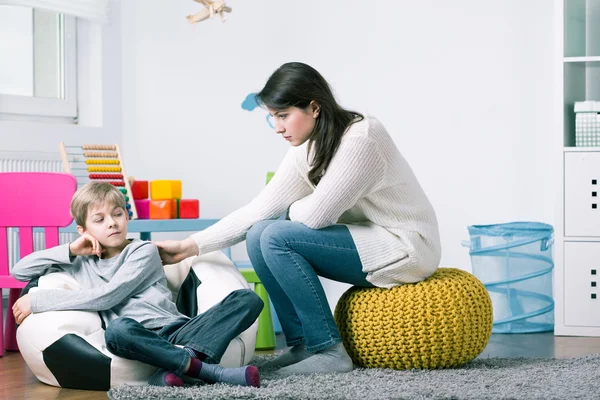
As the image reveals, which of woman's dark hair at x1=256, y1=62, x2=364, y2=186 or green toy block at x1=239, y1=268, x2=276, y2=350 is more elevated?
woman's dark hair at x1=256, y1=62, x2=364, y2=186

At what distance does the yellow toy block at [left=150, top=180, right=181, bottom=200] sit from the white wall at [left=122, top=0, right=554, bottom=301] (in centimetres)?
106

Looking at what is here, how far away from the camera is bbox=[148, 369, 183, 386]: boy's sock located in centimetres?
200

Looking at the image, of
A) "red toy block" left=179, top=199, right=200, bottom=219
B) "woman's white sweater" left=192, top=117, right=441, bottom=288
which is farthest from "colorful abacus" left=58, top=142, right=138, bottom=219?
"woman's white sweater" left=192, top=117, right=441, bottom=288

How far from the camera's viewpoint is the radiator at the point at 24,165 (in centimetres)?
373

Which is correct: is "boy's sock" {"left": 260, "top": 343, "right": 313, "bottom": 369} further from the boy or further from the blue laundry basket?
the blue laundry basket

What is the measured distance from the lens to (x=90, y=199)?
2.34m

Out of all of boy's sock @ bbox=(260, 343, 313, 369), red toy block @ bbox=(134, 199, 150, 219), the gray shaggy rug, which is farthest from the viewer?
red toy block @ bbox=(134, 199, 150, 219)

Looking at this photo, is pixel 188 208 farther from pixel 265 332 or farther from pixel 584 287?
pixel 584 287

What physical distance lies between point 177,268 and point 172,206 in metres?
0.62

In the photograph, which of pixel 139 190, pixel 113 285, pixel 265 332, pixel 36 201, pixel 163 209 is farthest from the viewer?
pixel 139 190

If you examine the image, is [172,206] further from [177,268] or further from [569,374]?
[569,374]

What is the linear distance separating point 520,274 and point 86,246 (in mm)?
1721

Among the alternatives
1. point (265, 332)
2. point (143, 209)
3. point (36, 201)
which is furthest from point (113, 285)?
point (143, 209)

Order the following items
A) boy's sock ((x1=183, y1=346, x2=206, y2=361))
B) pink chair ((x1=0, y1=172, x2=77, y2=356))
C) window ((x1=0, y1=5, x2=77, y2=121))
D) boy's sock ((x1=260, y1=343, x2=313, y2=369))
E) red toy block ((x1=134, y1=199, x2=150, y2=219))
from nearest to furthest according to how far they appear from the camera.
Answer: boy's sock ((x1=183, y1=346, x2=206, y2=361))
boy's sock ((x1=260, y1=343, x2=313, y2=369))
pink chair ((x1=0, y1=172, x2=77, y2=356))
red toy block ((x1=134, y1=199, x2=150, y2=219))
window ((x1=0, y1=5, x2=77, y2=121))
